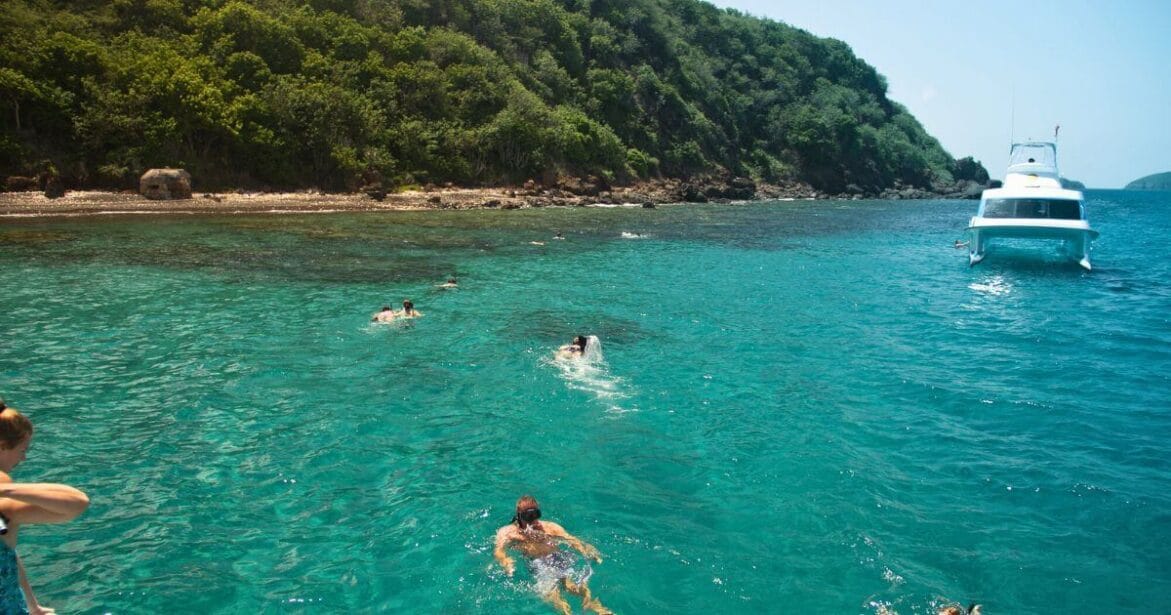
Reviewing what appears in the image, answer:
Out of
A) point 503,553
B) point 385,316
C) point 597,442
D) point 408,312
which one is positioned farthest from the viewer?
point 408,312

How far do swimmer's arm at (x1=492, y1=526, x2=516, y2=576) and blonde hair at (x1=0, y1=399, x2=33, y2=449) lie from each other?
4.50 meters

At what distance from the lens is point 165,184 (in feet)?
142

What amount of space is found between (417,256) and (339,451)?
20168 millimetres

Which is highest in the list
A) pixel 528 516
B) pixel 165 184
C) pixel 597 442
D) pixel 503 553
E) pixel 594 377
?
pixel 165 184

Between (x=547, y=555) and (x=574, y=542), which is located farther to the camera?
(x=574, y=542)

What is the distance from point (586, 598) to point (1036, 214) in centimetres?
2855

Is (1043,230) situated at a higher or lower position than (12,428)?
higher

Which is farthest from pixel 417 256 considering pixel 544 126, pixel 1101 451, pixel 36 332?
pixel 544 126

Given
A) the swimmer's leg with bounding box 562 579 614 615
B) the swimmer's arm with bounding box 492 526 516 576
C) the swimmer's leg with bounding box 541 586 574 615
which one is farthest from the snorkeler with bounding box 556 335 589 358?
the swimmer's leg with bounding box 541 586 574 615

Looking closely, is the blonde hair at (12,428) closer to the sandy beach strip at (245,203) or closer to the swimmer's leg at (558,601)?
the swimmer's leg at (558,601)

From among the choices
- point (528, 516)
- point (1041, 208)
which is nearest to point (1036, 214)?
point (1041, 208)

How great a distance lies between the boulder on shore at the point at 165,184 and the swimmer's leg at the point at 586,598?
4537cm

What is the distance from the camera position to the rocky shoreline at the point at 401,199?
3856cm

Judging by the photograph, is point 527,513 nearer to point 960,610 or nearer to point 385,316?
point 960,610
